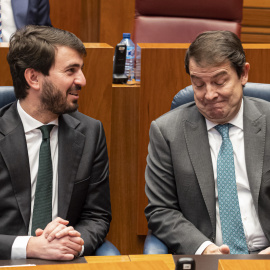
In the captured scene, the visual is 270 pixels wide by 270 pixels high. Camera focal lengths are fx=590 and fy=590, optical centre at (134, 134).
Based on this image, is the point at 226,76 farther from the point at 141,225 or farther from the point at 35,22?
the point at 35,22

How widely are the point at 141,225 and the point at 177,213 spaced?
1.99 feet

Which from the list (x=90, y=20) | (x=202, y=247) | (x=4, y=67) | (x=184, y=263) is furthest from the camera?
(x=90, y=20)

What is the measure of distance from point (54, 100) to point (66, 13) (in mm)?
1863

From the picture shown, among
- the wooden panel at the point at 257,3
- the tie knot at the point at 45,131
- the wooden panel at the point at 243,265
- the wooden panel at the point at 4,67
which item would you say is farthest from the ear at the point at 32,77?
the wooden panel at the point at 257,3

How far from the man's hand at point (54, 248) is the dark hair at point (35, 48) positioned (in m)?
0.46

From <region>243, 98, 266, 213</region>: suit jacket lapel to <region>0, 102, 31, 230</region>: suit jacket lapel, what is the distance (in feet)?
2.06

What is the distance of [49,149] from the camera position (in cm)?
167

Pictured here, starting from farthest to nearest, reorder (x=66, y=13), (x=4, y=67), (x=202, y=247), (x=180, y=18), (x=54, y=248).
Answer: (x=66, y=13)
(x=180, y=18)
(x=4, y=67)
(x=202, y=247)
(x=54, y=248)

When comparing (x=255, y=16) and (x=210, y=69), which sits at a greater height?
(x=255, y=16)

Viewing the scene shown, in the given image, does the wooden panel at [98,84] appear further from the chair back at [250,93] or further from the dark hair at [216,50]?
the dark hair at [216,50]

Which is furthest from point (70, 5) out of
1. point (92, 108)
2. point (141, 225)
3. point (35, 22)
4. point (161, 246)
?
point (161, 246)

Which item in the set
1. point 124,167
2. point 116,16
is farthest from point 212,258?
point 116,16

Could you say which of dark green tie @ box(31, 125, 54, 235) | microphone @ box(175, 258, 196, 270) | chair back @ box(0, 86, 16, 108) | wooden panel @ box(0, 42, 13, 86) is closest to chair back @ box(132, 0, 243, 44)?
wooden panel @ box(0, 42, 13, 86)

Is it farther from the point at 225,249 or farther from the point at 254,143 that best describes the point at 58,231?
Answer: the point at 254,143
